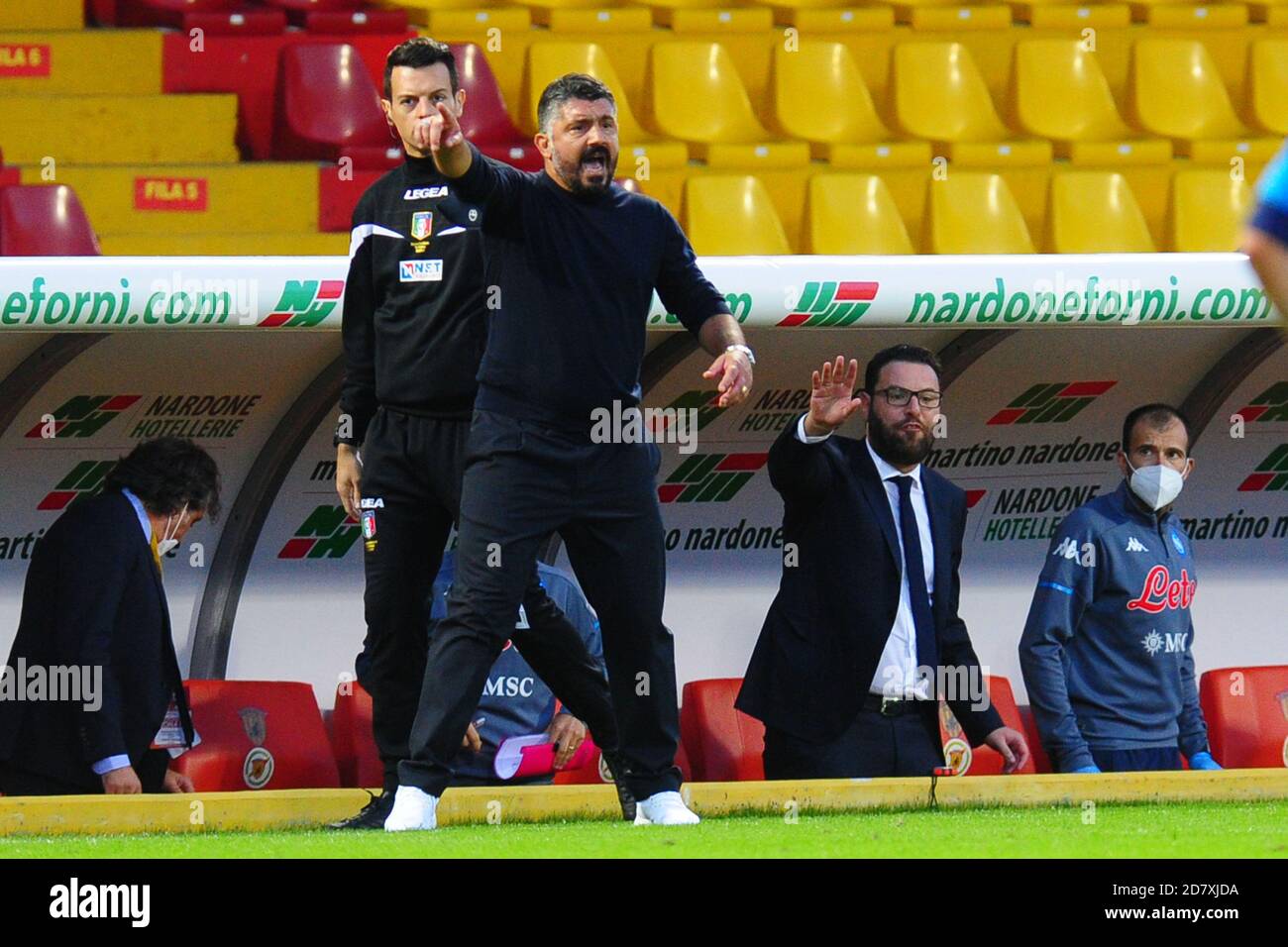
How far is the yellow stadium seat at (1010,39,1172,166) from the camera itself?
30.2 feet

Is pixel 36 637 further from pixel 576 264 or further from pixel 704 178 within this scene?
pixel 704 178

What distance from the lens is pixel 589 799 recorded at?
457 centimetres

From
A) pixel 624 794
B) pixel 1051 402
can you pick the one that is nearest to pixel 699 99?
pixel 1051 402

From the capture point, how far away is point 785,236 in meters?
8.26

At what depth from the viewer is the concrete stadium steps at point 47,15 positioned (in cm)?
894

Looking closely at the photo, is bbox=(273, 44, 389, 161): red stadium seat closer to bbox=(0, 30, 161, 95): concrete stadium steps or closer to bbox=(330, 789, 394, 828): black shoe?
bbox=(0, 30, 161, 95): concrete stadium steps

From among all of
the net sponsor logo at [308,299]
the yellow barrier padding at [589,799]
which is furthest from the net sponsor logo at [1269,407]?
the net sponsor logo at [308,299]

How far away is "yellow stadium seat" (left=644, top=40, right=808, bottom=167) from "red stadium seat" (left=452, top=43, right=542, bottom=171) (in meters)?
0.62

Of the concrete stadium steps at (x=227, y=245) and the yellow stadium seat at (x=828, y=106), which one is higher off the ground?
the yellow stadium seat at (x=828, y=106)

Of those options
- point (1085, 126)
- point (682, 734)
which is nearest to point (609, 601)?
point (682, 734)

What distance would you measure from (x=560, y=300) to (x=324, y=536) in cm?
229

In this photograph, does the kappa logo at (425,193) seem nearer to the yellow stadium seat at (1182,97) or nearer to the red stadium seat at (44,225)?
the red stadium seat at (44,225)

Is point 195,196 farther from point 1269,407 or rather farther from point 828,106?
point 1269,407

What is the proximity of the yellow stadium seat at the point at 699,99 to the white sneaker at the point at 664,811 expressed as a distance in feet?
15.6
